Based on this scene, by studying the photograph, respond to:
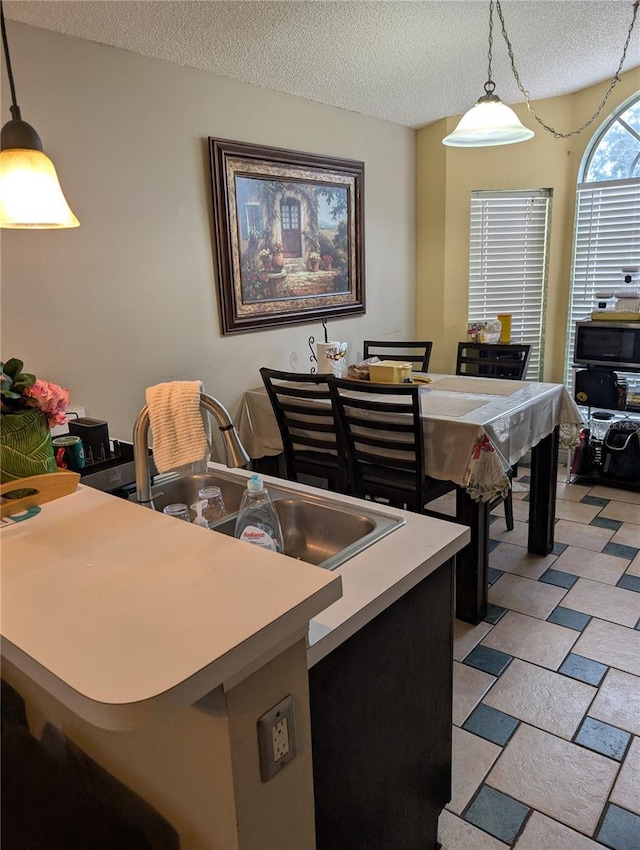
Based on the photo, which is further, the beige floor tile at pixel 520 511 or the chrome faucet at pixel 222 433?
the beige floor tile at pixel 520 511

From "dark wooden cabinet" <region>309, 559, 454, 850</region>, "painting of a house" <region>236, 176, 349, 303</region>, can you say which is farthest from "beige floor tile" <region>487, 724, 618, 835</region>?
"painting of a house" <region>236, 176, 349, 303</region>

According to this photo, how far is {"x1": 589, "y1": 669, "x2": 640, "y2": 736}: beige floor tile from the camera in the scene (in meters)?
1.92

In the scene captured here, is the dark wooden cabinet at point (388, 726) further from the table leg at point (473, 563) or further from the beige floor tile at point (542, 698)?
the table leg at point (473, 563)

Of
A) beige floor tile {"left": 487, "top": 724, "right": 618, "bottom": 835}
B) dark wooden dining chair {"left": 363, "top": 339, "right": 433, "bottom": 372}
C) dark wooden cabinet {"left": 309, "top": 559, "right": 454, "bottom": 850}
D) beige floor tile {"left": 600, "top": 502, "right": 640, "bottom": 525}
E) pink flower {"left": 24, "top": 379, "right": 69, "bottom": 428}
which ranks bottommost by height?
beige floor tile {"left": 487, "top": 724, "right": 618, "bottom": 835}

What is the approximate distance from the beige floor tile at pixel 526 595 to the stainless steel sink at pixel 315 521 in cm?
143

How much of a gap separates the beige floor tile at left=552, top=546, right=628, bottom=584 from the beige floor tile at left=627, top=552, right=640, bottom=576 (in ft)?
0.08

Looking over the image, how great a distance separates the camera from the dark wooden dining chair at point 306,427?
267cm

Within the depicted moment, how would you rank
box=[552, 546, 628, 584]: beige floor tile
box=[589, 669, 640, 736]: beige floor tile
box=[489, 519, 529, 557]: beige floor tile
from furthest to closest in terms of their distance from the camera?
box=[489, 519, 529, 557]: beige floor tile → box=[552, 546, 628, 584]: beige floor tile → box=[589, 669, 640, 736]: beige floor tile

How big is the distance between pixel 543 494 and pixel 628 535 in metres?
0.74

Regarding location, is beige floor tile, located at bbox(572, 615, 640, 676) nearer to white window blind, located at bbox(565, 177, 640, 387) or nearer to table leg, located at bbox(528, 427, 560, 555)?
table leg, located at bbox(528, 427, 560, 555)

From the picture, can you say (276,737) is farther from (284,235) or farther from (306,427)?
(284,235)

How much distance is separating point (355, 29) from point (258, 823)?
286 cm

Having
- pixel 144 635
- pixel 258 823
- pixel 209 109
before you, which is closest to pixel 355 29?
pixel 209 109

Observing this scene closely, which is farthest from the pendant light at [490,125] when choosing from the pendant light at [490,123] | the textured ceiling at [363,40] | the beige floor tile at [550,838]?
the beige floor tile at [550,838]
